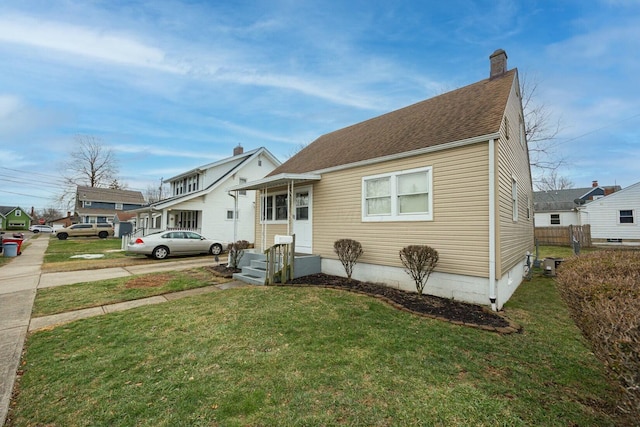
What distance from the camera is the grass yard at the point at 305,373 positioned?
2.37 m

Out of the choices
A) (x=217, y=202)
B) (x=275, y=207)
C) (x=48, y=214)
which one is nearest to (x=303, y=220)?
(x=275, y=207)

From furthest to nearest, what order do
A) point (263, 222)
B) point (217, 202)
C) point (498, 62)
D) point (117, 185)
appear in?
point (117, 185) < point (217, 202) < point (263, 222) < point (498, 62)

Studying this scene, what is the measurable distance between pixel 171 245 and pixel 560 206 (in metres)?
36.4

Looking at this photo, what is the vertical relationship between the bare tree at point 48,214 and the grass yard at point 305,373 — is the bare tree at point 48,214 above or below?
above

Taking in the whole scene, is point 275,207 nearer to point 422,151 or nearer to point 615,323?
point 422,151

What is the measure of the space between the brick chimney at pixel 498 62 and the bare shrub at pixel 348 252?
22.1ft

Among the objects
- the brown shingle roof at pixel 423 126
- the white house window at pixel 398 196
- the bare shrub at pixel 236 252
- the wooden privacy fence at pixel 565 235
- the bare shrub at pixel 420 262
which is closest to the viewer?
the bare shrub at pixel 420 262

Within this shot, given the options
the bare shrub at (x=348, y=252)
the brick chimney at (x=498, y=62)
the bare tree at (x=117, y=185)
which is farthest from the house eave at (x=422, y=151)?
the bare tree at (x=117, y=185)

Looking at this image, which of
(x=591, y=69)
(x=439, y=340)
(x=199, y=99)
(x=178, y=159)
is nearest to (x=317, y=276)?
(x=439, y=340)

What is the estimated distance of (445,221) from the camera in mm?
6098

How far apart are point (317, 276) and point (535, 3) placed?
1126 centimetres

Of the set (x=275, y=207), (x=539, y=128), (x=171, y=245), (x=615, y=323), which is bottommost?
(x=171, y=245)

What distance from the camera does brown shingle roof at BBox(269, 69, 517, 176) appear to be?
6273 mm

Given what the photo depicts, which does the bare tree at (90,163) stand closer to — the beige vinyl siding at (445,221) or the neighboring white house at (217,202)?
the neighboring white house at (217,202)
